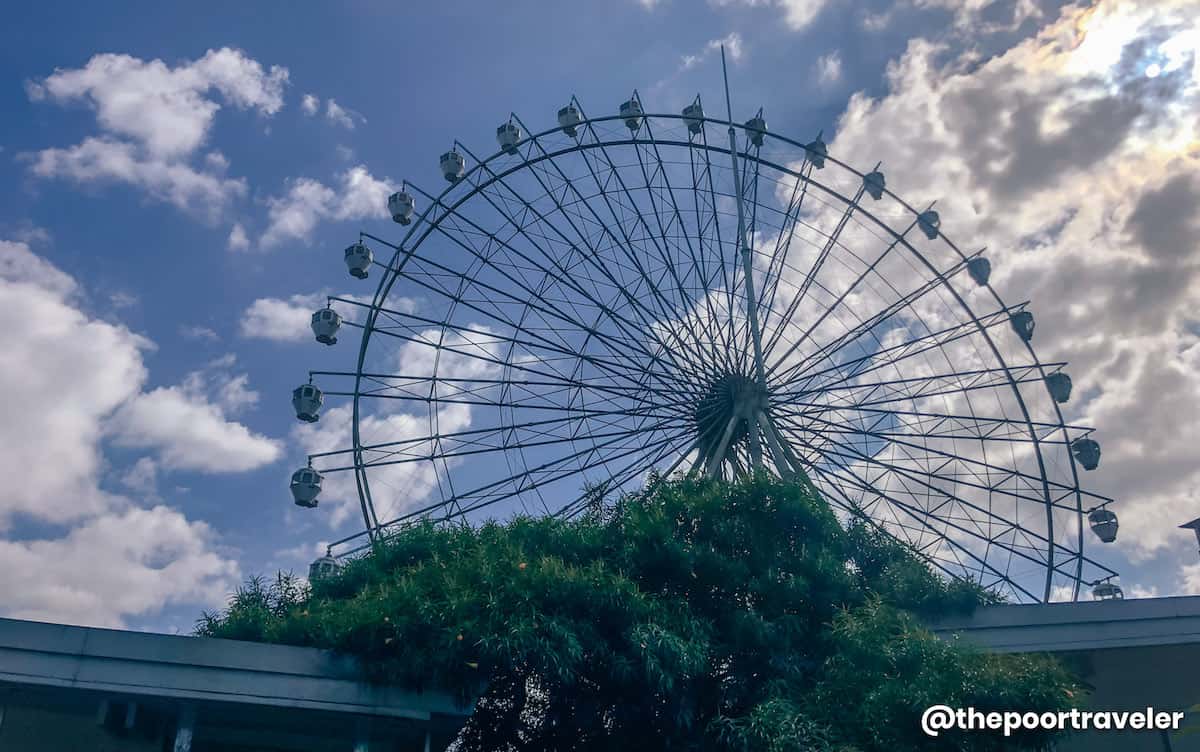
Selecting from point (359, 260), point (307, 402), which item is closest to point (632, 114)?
point (359, 260)

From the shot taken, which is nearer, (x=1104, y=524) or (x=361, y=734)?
(x=361, y=734)

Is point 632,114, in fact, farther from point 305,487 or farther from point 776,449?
point 305,487

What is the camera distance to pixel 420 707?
11.8 m

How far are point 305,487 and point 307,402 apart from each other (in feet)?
6.01

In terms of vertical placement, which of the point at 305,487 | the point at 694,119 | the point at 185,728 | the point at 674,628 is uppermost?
the point at 694,119

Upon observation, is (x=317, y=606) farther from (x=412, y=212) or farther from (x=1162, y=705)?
(x=1162, y=705)

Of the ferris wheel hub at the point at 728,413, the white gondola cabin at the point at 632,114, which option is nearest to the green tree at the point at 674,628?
the ferris wheel hub at the point at 728,413

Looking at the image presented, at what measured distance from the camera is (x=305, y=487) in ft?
66.8

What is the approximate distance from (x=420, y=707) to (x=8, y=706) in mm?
4471

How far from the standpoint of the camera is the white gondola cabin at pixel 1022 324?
A: 22062 mm

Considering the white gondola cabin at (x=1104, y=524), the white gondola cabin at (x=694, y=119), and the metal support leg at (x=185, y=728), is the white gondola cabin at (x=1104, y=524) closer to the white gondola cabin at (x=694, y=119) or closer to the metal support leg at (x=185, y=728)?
the white gondola cabin at (x=694, y=119)

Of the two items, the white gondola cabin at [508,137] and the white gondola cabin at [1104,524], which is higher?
the white gondola cabin at [508,137]

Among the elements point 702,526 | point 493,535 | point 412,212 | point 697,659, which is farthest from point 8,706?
→ point 412,212

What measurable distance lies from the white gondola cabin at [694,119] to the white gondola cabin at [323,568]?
12.5 m
